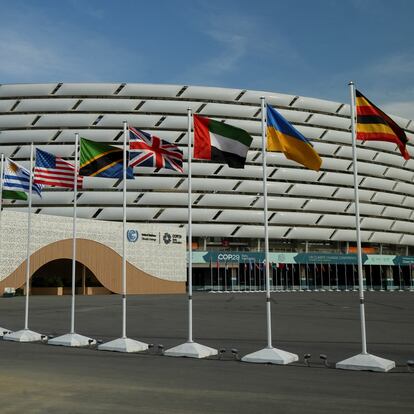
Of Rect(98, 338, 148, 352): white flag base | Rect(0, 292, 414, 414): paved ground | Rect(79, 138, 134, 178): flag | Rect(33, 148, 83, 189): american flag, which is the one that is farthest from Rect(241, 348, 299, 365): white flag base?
Rect(33, 148, 83, 189): american flag

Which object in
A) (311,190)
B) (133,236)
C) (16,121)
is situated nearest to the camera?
(133,236)

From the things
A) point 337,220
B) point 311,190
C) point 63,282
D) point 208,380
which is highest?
point 311,190

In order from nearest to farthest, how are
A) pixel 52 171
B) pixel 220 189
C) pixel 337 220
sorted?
pixel 52 171 < pixel 220 189 < pixel 337 220

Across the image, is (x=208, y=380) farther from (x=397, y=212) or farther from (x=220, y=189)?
(x=397, y=212)

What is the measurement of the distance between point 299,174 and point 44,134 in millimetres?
39484

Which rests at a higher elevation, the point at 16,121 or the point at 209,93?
the point at 209,93

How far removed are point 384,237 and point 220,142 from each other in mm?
84243

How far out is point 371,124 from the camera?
12.8 m

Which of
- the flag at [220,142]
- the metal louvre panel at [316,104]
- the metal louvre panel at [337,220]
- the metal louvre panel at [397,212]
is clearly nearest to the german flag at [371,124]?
the flag at [220,142]

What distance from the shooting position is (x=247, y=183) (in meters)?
82.2

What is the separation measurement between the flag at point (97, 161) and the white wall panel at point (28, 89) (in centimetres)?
6911

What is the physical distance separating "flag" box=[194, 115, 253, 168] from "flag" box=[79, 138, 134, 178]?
3299 mm

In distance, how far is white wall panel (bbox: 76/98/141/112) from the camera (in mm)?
80438

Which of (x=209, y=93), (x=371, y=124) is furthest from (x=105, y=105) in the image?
(x=371, y=124)
